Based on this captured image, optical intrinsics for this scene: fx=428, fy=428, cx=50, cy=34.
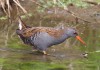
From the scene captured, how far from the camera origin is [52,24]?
499 inches

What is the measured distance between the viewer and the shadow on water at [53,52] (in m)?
8.72

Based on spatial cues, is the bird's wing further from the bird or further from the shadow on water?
the shadow on water

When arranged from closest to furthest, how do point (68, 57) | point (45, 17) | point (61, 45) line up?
point (68, 57), point (61, 45), point (45, 17)

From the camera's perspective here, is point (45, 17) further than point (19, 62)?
Yes

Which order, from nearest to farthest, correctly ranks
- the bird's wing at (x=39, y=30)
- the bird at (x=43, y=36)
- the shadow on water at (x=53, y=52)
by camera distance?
the shadow on water at (x=53, y=52)
the bird at (x=43, y=36)
the bird's wing at (x=39, y=30)

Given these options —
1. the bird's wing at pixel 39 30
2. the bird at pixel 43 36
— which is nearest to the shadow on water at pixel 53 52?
the bird at pixel 43 36

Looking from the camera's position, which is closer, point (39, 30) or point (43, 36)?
point (43, 36)

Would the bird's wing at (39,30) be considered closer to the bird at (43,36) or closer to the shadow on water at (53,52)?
the bird at (43,36)

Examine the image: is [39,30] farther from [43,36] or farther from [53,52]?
[53,52]

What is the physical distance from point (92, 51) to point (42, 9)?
4317 millimetres

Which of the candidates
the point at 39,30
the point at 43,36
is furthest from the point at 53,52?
the point at 39,30

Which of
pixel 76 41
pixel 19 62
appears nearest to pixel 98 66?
pixel 19 62

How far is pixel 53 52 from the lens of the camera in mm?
9984

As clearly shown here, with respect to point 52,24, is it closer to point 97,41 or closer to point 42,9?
point 42,9
